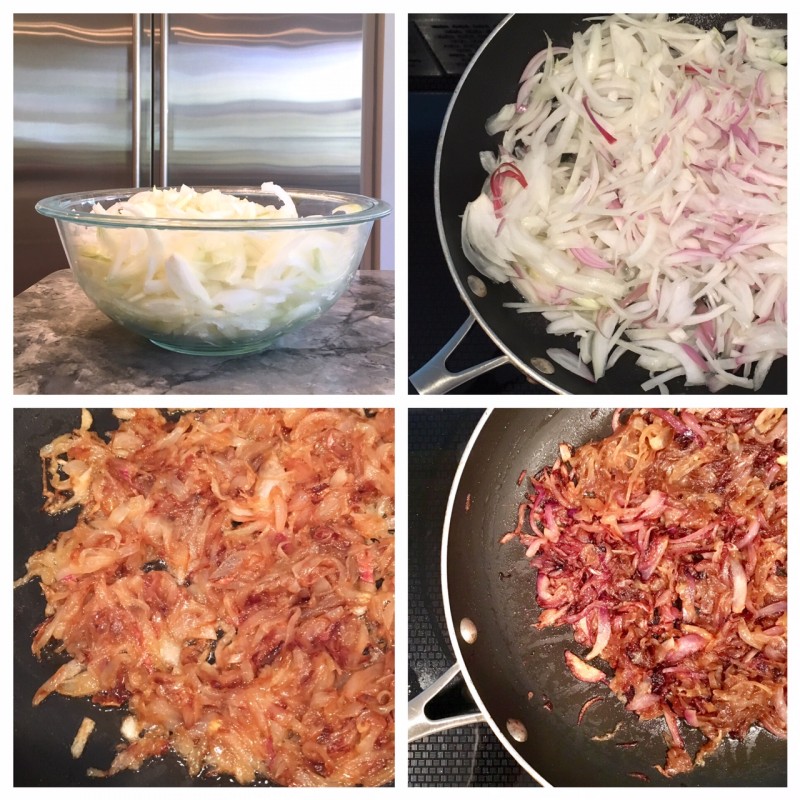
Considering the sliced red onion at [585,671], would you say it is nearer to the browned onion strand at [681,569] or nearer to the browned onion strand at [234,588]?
the browned onion strand at [681,569]

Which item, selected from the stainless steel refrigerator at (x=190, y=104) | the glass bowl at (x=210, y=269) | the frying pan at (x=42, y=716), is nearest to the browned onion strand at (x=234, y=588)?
the frying pan at (x=42, y=716)

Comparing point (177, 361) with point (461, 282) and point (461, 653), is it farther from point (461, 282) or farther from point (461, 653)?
point (461, 653)

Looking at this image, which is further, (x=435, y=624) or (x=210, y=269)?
(x=435, y=624)

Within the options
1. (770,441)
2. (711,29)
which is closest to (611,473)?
(770,441)

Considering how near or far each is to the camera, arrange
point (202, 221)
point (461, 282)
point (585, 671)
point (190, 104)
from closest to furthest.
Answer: point (202, 221) < point (461, 282) < point (585, 671) < point (190, 104)

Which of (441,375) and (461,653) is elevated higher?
(441,375)

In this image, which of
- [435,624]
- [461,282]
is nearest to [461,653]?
[435,624]
